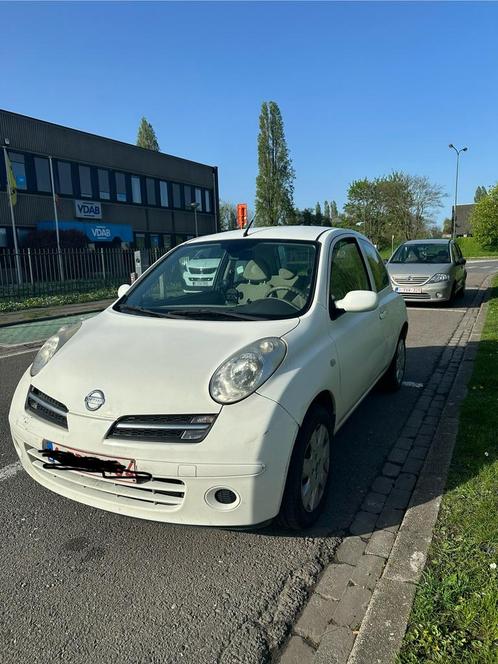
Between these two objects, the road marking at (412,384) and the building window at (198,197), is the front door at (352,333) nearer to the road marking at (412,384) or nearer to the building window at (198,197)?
the road marking at (412,384)

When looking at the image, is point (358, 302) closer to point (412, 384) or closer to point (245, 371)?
point (245, 371)

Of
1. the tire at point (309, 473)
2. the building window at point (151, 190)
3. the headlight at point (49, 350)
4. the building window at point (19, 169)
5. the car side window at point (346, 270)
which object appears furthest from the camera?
the building window at point (151, 190)

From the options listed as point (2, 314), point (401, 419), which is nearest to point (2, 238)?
point (2, 314)

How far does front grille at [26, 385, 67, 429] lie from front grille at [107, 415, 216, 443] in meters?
0.34

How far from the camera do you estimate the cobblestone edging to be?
6.76ft

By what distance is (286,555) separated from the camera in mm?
2709

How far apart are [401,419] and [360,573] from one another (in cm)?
240

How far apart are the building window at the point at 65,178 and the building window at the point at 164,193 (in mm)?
8432

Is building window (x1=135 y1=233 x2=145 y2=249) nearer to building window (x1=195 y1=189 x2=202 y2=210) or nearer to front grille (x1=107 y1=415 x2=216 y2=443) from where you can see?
building window (x1=195 y1=189 x2=202 y2=210)

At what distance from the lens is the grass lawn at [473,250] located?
51781 mm

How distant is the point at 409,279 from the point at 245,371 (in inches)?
415

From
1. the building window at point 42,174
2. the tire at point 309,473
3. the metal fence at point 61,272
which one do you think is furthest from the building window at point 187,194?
the tire at point 309,473

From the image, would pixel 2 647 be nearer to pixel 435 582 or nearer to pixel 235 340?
pixel 235 340

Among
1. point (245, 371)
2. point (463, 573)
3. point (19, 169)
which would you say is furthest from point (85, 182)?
point (463, 573)
